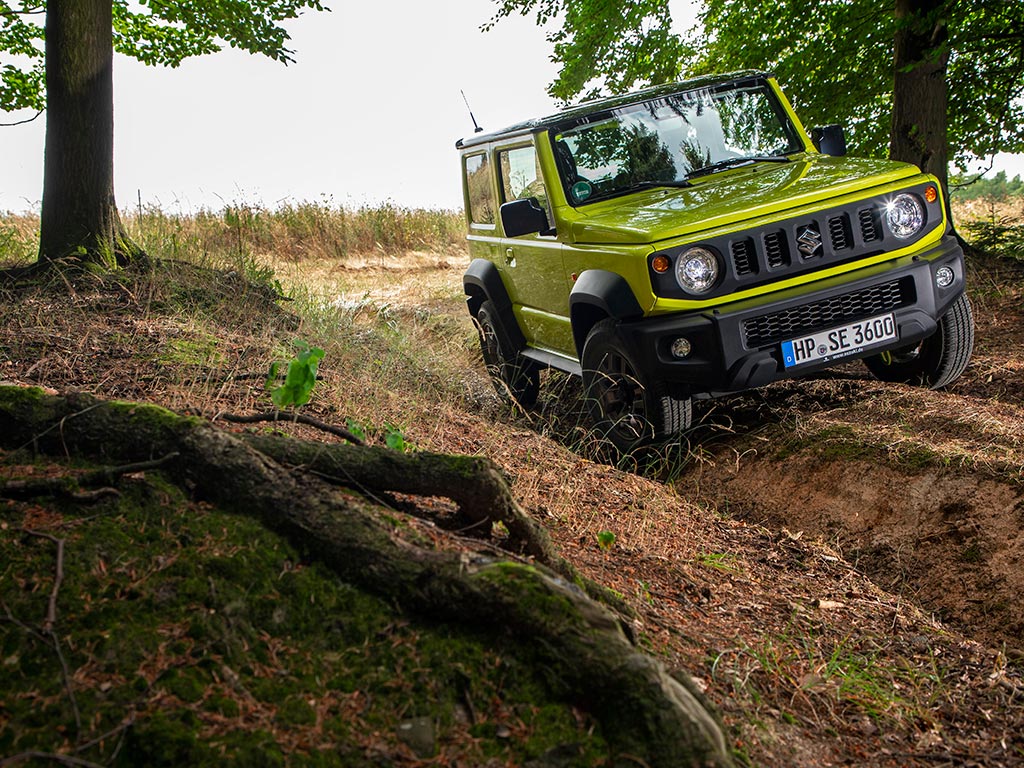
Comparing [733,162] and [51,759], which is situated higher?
[733,162]

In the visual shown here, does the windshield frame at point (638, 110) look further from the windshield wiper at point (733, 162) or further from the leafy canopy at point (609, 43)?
the leafy canopy at point (609, 43)

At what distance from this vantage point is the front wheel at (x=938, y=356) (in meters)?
6.36

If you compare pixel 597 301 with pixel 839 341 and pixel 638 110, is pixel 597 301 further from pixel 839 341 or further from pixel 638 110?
pixel 638 110

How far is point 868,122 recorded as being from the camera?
478 inches

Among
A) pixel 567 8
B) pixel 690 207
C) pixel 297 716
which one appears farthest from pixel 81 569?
pixel 567 8

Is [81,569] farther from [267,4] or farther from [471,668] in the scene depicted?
[267,4]

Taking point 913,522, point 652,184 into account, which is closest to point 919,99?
point 652,184

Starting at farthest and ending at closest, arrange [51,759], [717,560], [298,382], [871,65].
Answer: [871,65]
[717,560]
[298,382]
[51,759]

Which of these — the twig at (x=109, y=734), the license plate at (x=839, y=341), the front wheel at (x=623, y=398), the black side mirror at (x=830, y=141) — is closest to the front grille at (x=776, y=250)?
the license plate at (x=839, y=341)

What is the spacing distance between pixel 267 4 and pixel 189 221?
6.76 metres

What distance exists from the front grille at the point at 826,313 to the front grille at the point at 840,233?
283 millimetres

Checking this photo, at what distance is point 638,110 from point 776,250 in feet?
5.56

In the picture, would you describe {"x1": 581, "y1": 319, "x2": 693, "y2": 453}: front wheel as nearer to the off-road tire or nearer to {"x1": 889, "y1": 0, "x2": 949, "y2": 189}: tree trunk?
the off-road tire

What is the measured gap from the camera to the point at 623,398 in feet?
19.7
